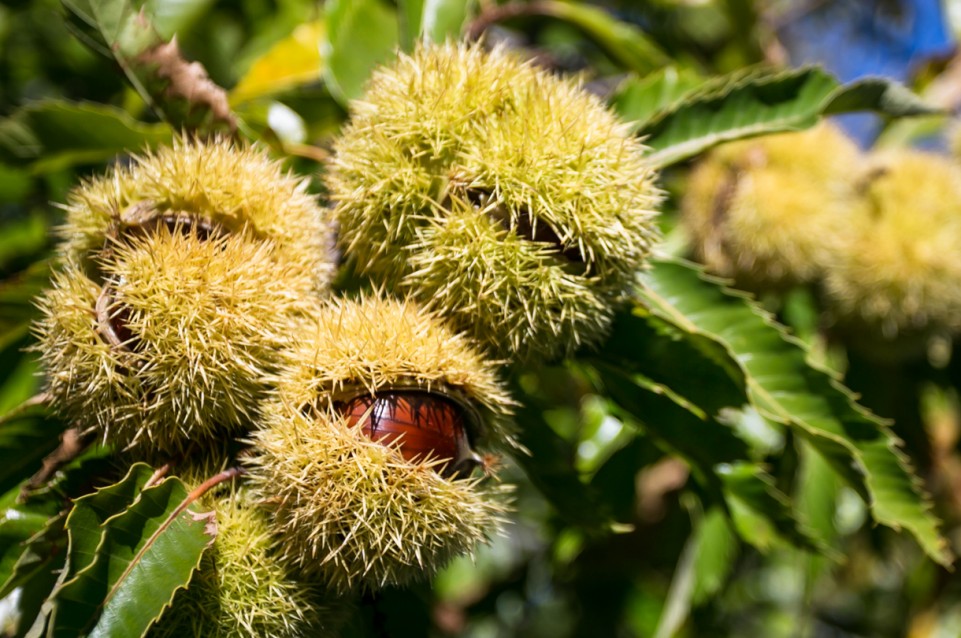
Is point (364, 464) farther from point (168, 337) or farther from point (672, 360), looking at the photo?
point (672, 360)

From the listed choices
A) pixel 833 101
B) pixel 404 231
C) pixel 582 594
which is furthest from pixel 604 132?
pixel 582 594

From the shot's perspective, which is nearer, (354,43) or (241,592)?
(241,592)

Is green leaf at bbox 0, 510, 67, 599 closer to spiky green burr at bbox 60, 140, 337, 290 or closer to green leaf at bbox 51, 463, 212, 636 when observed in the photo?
green leaf at bbox 51, 463, 212, 636

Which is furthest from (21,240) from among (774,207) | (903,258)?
(903,258)

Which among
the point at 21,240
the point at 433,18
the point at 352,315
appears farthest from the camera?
the point at 21,240

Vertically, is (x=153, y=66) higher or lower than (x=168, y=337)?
higher

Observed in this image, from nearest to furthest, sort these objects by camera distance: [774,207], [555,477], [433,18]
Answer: [555,477], [433,18], [774,207]

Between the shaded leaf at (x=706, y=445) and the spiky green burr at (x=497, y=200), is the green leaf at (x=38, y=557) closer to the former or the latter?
the spiky green burr at (x=497, y=200)

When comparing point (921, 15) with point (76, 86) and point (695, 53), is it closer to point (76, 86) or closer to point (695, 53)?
point (695, 53)
